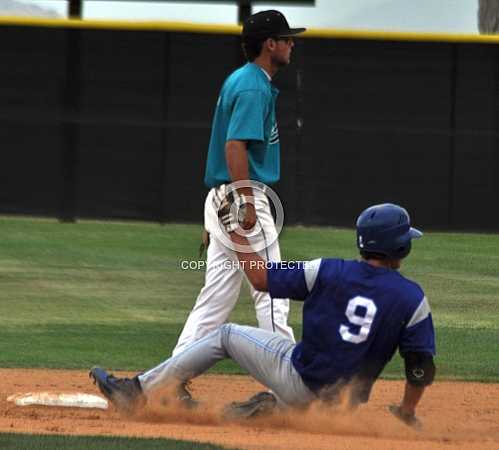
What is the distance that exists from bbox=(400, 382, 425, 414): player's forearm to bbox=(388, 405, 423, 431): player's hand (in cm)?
2

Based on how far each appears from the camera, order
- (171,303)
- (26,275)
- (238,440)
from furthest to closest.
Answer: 1. (26,275)
2. (171,303)
3. (238,440)

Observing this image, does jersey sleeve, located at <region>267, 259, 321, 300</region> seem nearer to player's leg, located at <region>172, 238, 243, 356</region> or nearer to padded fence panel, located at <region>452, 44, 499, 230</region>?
player's leg, located at <region>172, 238, 243, 356</region>

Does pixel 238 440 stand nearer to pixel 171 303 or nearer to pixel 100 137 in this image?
pixel 171 303

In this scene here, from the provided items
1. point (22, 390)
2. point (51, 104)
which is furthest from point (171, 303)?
point (51, 104)

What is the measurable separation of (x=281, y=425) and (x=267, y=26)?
1.83 metres

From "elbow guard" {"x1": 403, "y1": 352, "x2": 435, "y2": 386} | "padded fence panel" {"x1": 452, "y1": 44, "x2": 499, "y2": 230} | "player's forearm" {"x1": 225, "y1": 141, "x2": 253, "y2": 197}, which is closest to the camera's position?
"elbow guard" {"x1": 403, "y1": 352, "x2": 435, "y2": 386}

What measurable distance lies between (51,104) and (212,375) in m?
9.24

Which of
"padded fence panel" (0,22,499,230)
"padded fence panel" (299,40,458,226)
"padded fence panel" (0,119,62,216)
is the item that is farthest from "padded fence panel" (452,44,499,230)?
"padded fence panel" (0,119,62,216)

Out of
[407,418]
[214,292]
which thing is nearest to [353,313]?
[407,418]

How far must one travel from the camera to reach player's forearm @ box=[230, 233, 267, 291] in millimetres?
5316

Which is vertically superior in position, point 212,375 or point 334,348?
point 334,348

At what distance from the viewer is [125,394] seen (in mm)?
5547

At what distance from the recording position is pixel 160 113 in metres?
16.0

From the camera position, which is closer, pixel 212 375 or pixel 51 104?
pixel 212 375
